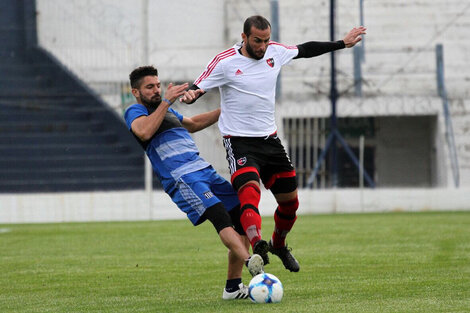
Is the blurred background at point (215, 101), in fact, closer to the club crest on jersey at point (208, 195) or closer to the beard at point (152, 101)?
the beard at point (152, 101)

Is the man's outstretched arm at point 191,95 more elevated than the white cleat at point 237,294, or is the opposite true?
the man's outstretched arm at point 191,95

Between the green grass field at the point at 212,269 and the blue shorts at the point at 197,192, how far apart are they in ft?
1.99

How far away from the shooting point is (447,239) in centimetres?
Result: 1088

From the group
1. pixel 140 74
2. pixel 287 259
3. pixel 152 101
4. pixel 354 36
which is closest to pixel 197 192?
pixel 152 101

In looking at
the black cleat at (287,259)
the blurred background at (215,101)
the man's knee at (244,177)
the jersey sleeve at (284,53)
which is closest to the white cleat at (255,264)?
the man's knee at (244,177)

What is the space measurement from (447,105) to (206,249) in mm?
11033

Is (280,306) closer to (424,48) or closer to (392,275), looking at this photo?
(392,275)

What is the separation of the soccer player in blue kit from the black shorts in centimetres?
28

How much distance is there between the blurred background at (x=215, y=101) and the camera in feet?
58.3

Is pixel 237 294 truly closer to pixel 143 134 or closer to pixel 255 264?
pixel 255 264

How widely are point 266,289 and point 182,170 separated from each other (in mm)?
1044

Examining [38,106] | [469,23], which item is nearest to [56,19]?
[38,106]

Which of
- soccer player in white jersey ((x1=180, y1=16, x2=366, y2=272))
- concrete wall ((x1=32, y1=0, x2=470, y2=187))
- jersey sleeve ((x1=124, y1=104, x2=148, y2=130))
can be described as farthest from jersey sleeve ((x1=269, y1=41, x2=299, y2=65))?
concrete wall ((x1=32, y1=0, x2=470, y2=187))

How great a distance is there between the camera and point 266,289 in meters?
5.95
